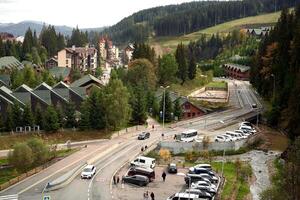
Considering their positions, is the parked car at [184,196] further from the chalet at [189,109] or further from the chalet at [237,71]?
the chalet at [237,71]

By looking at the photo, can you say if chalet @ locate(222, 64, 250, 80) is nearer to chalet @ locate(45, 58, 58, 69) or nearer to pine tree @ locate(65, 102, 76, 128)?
chalet @ locate(45, 58, 58, 69)

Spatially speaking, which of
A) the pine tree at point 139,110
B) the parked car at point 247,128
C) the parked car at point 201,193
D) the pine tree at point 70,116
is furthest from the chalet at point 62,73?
the parked car at point 201,193

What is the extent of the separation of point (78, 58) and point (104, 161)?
98.4 m

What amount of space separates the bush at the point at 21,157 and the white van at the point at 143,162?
36.3ft

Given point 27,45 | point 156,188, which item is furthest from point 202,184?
point 27,45

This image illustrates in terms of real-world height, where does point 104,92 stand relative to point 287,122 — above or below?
above

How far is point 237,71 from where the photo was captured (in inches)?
6462

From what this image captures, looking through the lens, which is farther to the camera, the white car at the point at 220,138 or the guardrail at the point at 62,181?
the white car at the point at 220,138

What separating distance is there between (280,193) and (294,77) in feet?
148

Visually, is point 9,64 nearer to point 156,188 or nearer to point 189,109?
point 189,109

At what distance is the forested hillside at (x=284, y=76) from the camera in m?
67.9

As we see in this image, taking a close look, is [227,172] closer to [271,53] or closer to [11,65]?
[271,53]

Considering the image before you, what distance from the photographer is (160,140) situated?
66.8 metres

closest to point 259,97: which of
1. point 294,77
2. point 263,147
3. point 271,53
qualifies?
point 271,53
